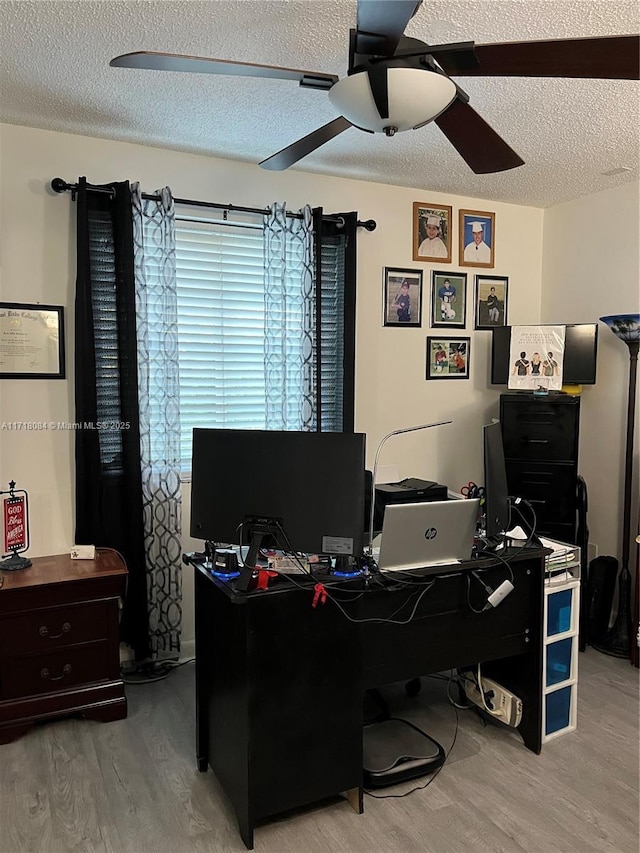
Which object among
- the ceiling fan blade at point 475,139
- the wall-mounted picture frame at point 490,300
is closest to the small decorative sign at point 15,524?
the ceiling fan blade at point 475,139

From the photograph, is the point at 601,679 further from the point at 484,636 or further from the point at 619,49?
the point at 619,49

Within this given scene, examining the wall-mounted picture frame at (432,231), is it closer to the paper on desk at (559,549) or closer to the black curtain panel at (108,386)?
the black curtain panel at (108,386)

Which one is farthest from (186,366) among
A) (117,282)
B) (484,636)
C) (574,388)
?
(574,388)

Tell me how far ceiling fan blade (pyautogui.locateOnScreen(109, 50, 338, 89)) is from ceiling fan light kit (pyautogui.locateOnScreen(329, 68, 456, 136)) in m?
0.12

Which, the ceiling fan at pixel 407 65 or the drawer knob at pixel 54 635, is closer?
the ceiling fan at pixel 407 65

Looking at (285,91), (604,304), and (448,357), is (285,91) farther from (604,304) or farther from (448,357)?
(604,304)

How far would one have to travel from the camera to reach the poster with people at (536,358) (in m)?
3.74

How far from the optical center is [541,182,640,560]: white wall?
150 inches

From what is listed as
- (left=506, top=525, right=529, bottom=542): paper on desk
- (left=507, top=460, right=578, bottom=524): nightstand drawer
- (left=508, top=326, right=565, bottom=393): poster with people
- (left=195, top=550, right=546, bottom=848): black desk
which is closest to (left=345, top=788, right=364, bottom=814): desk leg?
(left=195, top=550, right=546, bottom=848): black desk

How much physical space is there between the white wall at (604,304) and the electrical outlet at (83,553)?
118 inches

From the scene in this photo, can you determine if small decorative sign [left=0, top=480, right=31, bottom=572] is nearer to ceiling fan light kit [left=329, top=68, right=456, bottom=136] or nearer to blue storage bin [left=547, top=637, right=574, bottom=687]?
ceiling fan light kit [left=329, top=68, right=456, bottom=136]

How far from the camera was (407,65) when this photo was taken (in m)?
1.58

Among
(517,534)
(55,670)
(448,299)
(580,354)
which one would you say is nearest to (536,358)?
(580,354)

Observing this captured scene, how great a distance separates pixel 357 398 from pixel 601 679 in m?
2.02
